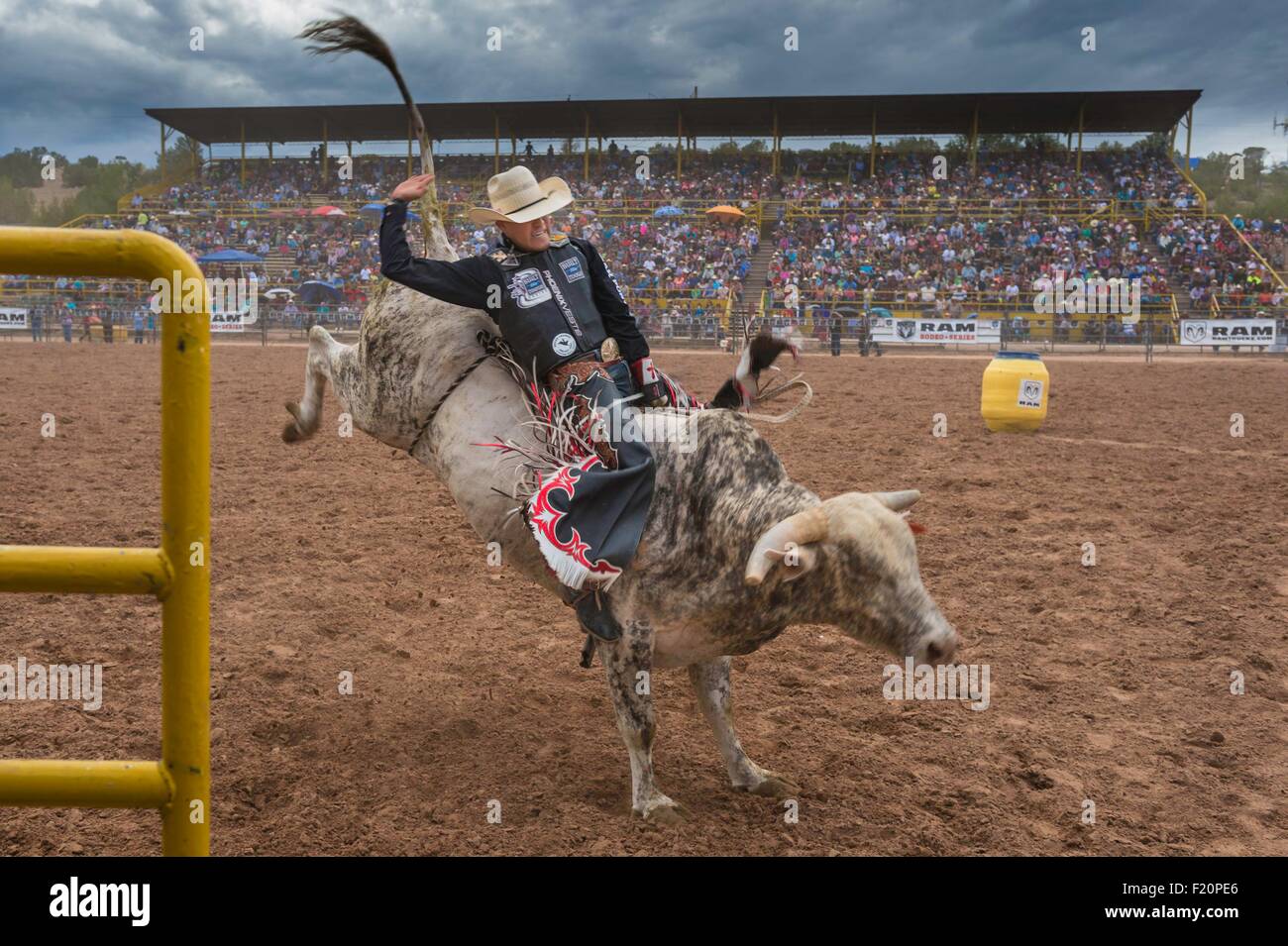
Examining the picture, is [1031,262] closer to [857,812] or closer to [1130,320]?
[1130,320]

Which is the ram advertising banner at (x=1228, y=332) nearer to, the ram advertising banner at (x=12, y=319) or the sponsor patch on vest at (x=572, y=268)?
the sponsor patch on vest at (x=572, y=268)

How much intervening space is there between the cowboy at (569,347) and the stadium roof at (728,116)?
38.5m

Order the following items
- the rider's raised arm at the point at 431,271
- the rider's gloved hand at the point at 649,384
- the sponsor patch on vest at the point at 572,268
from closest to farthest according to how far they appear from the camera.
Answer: the rider's raised arm at the point at 431,271 < the sponsor patch on vest at the point at 572,268 < the rider's gloved hand at the point at 649,384

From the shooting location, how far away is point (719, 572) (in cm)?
356

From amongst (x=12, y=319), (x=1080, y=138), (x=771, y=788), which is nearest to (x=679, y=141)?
(x=1080, y=138)

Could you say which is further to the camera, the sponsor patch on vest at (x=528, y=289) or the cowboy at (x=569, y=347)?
the sponsor patch on vest at (x=528, y=289)

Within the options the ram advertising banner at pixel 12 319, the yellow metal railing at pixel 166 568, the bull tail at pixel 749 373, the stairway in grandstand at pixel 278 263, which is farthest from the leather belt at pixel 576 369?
the stairway in grandstand at pixel 278 263

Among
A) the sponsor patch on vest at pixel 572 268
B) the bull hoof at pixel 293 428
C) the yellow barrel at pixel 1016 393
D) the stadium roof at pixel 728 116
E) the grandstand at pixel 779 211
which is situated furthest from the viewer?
the stadium roof at pixel 728 116

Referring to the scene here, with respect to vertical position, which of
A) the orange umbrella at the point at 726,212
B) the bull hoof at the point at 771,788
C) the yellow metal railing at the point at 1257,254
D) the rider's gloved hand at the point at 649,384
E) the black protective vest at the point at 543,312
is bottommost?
the bull hoof at the point at 771,788

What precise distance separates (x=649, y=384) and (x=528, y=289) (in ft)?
2.15

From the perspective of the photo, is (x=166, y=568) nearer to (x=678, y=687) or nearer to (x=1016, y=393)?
(x=678, y=687)

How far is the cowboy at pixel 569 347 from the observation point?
3.55m

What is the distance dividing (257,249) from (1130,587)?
37633mm
